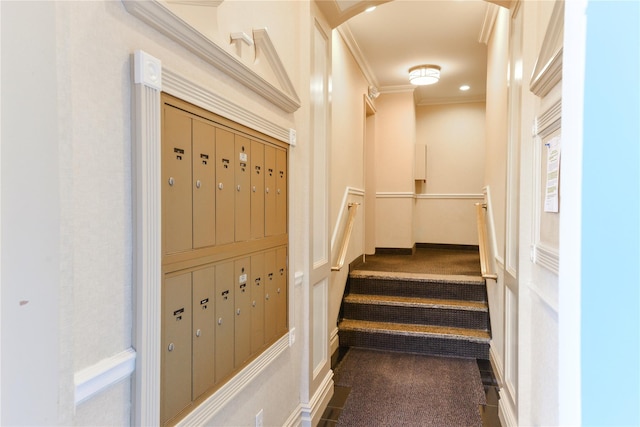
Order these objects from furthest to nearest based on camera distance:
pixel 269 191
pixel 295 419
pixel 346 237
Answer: pixel 346 237 < pixel 295 419 < pixel 269 191

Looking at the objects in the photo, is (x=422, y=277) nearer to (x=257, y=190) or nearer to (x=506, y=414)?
(x=506, y=414)

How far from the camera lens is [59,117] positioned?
69 centimetres

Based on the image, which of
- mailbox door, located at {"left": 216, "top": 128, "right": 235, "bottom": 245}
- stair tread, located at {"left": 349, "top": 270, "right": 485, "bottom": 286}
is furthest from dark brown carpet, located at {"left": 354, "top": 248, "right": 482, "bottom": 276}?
mailbox door, located at {"left": 216, "top": 128, "right": 235, "bottom": 245}

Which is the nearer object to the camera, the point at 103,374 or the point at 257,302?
the point at 103,374

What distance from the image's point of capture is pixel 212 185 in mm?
1302

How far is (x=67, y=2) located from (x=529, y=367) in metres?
2.27

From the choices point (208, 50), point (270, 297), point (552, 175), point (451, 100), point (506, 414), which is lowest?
point (506, 414)

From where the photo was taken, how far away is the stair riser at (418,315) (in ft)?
12.2

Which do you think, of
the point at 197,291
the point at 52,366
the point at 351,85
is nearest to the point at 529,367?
the point at 197,291

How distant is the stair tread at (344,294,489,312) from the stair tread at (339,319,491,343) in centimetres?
20

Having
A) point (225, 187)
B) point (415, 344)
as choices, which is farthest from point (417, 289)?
point (225, 187)

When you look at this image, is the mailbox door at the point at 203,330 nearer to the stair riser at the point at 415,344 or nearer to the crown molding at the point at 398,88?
the stair riser at the point at 415,344

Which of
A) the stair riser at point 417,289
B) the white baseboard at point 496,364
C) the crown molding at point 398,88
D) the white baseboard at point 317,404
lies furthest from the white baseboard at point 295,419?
the crown molding at point 398,88

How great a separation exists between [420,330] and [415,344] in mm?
139
